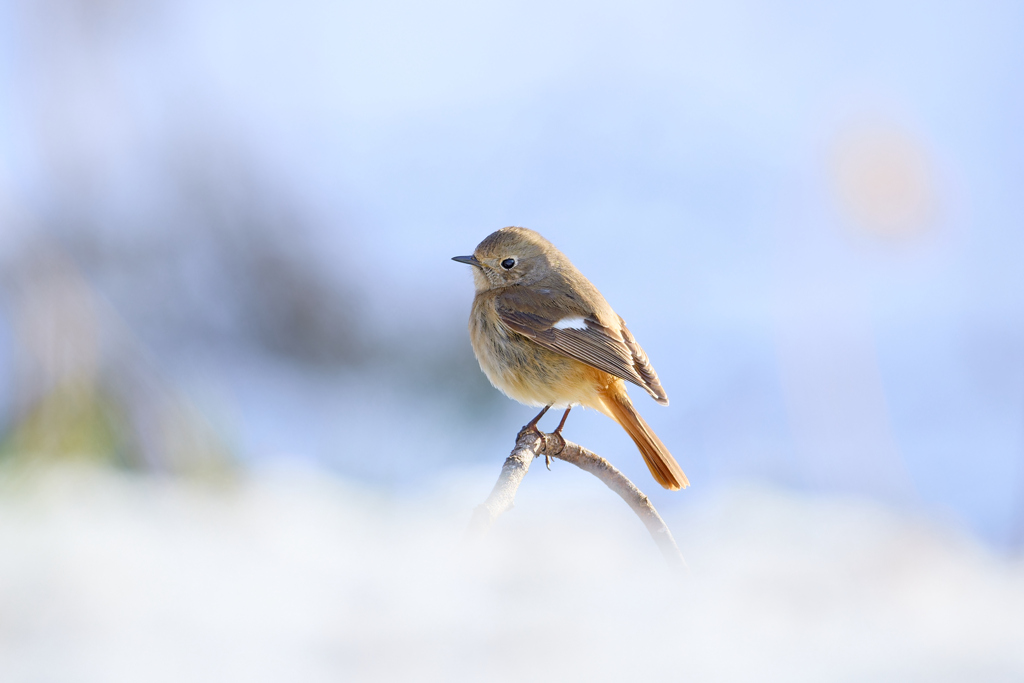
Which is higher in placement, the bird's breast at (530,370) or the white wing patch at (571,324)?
the white wing patch at (571,324)

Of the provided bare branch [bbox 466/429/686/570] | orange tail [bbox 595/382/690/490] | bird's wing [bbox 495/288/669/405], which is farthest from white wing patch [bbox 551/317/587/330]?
bare branch [bbox 466/429/686/570]

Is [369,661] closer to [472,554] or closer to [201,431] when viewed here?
[472,554]

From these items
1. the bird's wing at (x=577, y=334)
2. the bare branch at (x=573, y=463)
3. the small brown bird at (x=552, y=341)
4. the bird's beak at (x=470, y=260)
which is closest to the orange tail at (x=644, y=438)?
the small brown bird at (x=552, y=341)

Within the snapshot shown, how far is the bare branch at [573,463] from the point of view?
1324 mm

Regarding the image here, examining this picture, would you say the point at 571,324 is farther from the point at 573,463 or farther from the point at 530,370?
the point at 573,463

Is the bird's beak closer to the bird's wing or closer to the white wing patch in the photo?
the bird's wing

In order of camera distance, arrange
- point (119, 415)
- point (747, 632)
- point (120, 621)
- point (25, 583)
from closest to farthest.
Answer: point (747, 632) → point (120, 621) → point (25, 583) → point (119, 415)

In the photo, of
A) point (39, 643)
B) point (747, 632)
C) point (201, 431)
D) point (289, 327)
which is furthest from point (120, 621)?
point (289, 327)

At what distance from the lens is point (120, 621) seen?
4.08 feet

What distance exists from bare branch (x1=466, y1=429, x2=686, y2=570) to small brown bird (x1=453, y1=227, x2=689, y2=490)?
0.27m

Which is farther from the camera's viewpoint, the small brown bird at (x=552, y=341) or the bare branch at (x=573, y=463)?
the small brown bird at (x=552, y=341)

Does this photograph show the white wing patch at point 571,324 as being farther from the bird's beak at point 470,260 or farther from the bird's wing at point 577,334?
the bird's beak at point 470,260

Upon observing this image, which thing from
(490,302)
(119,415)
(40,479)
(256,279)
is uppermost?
(256,279)

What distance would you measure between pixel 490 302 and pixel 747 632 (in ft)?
6.79
